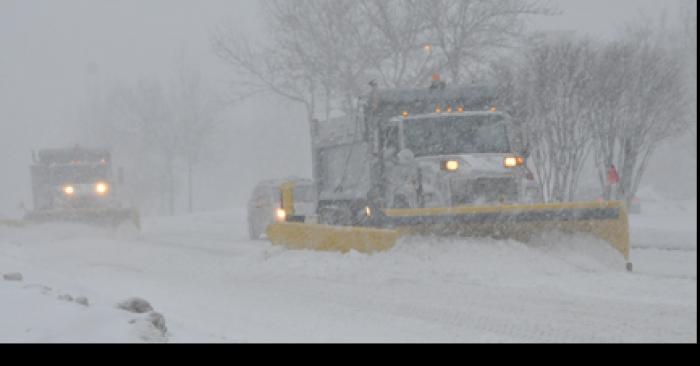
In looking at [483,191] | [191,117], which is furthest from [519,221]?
[191,117]

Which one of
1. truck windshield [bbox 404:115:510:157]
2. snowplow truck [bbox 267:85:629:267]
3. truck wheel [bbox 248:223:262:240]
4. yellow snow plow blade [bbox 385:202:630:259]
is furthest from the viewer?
truck wheel [bbox 248:223:262:240]

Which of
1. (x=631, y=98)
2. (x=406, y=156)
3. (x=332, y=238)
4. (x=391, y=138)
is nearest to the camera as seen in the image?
(x=332, y=238)

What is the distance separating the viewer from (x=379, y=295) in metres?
8.75

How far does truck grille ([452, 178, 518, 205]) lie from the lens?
11062 millimetres

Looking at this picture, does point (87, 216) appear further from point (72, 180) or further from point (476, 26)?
point (476, 26)

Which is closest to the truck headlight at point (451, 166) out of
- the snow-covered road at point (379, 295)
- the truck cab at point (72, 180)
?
the snow-covered road at point (379, 295)

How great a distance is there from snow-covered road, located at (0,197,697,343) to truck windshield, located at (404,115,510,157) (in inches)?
78.2

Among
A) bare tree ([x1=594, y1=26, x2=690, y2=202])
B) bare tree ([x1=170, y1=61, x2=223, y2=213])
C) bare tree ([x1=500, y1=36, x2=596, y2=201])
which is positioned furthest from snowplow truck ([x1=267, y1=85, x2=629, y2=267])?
bare tree ([x1=170, y1=61, x2=223, y2=213])

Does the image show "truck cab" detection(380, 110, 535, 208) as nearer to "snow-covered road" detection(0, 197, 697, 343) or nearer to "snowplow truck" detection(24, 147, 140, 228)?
"snow-covered road" detection(0, 197, 697, 343)

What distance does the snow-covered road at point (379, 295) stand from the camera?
628 cm

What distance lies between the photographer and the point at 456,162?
11.3 metres

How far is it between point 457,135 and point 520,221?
7.67 ft

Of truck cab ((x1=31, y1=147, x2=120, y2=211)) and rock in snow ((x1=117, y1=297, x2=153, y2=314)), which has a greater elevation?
truck cab ((x1=31, y1=147, x2=120, y2=211))
